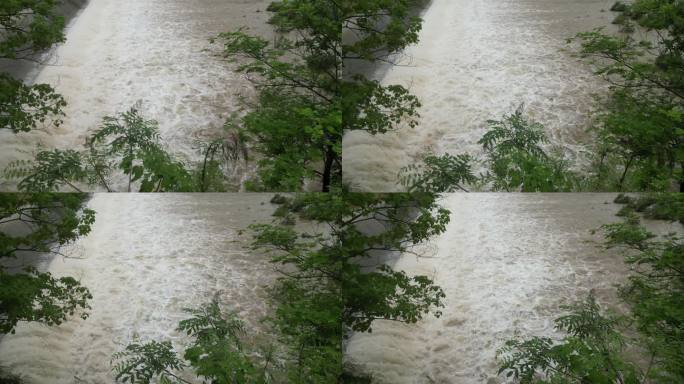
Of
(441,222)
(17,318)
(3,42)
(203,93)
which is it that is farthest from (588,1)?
(17,318)

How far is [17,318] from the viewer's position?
119 inches

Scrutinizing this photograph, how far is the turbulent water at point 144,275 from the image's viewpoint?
2945 mm

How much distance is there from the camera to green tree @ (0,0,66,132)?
3062 millimetres

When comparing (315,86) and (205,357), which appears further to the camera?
(315,86)

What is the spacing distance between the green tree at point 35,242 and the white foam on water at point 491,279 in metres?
1.14

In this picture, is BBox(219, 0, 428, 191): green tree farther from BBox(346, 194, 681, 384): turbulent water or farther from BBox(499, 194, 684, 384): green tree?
BBox(499, 194, 684, 384): green tree

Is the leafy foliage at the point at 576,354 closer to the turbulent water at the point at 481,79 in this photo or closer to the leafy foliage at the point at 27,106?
the turbulent water at the point at 481,79

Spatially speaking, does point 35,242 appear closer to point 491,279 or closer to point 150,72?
point 150,72

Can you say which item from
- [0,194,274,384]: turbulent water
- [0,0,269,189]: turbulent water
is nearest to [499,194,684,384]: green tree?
[0,194,274,384]: turbulent water

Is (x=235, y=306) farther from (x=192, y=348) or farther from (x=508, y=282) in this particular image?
(x=508, y=282)

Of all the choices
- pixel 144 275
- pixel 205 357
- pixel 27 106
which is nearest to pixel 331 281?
pixel 205 357

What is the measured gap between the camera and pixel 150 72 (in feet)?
10.4

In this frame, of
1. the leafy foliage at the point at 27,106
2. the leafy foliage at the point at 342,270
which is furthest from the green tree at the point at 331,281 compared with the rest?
the leafy foliage at the point at 27,106

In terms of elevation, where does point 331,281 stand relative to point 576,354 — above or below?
above
